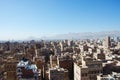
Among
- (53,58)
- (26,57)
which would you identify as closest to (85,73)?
(53,58)

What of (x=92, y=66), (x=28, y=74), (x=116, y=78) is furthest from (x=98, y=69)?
(x=28, y=74)

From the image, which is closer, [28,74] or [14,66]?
[28,74]

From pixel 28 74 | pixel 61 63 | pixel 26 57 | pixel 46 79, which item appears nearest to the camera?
pixel 28 74

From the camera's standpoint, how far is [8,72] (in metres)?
33.6

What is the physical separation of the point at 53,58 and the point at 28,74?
14358 millimetres

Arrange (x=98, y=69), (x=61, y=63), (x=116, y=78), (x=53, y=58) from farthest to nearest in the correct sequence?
(x=53, y=58) → (x=61, y=63) → (x=98, y=69) → (x=116, y=78)

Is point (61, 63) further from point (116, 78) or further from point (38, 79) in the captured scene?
point (116, 78)

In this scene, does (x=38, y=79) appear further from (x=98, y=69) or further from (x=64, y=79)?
(x=98, y=69)

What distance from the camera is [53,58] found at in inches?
1670

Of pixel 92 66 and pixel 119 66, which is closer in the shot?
pixel 92 66

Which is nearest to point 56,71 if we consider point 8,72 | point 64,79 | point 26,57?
point 64,79

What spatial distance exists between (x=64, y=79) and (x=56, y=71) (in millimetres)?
1930

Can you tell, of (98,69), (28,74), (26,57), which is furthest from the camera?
(26,57)

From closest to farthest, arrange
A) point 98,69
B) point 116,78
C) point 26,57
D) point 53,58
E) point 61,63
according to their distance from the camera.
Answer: point 116,78
point 98,69
point 61,63
point 53,58
point 26,57
